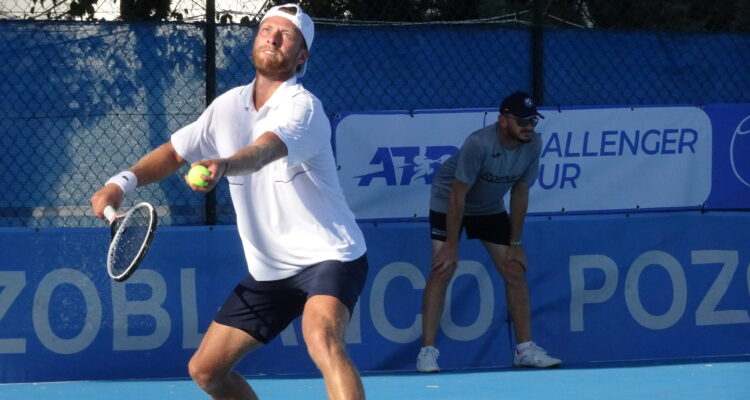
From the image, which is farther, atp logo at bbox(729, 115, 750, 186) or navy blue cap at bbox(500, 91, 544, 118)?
atp logo at bbox(729, 115, 750, 186)

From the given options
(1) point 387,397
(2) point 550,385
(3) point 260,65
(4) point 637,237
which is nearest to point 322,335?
(3) point 260,65

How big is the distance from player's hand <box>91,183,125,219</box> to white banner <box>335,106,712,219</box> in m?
3.36

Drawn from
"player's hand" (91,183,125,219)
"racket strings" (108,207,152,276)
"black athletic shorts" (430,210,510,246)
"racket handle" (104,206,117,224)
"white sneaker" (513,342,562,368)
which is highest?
"player's hand" (91,183,125,219)

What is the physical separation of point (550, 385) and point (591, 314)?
104 cm

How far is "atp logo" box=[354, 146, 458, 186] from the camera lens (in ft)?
26.1

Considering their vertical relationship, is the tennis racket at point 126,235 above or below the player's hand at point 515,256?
above

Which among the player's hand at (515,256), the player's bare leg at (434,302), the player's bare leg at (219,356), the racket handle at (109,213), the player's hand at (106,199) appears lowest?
the player's bare leg at (434,302)

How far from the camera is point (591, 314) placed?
8.36 metres

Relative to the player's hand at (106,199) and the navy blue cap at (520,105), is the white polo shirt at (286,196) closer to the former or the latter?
the player's hand at (106,199)

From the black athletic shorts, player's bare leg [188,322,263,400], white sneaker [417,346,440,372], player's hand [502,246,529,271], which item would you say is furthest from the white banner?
player's bare leg [188,322,263,400]

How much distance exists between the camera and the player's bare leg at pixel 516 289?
26.1 feet

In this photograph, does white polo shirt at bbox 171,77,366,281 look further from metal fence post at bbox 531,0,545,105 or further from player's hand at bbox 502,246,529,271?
metal fence post at bbox 531,0,545,105

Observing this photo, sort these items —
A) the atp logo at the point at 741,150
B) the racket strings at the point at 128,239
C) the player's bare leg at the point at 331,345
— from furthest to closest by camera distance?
the atp logo at the point at 741,150, the racket strings at the point at 128,239, the player's bare leg at the point at 331,345

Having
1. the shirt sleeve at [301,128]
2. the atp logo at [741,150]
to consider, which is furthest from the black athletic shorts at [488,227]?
the shirt sleeve at [301,128]
